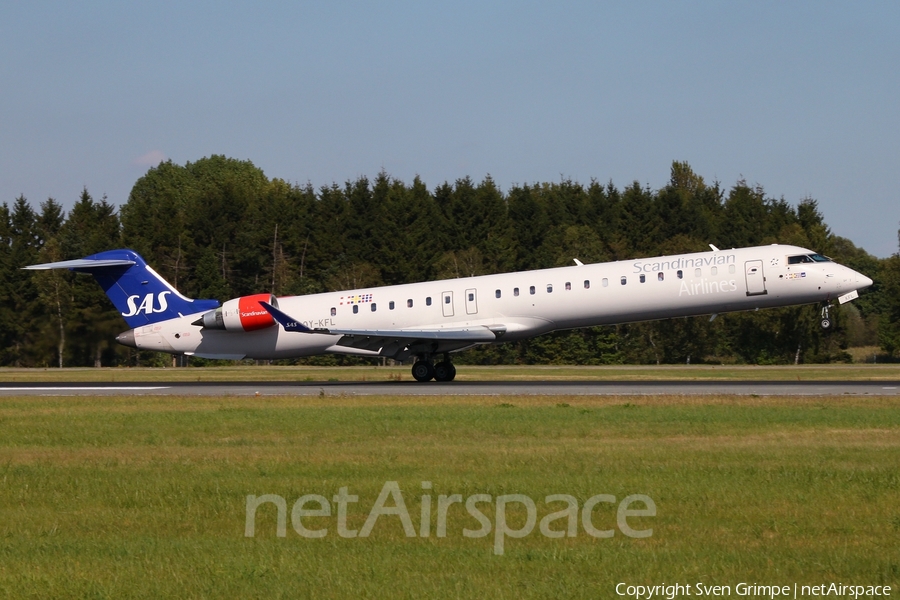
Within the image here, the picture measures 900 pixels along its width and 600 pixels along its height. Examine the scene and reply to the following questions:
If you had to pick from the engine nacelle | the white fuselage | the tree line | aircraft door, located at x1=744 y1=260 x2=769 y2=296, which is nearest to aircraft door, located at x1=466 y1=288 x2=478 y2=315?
the white fuselage

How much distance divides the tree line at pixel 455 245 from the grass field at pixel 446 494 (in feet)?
94.0

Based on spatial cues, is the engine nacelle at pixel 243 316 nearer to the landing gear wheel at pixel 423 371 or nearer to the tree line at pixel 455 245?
the landing gear wheel at pixel 423 371

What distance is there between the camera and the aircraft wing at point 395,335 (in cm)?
2955

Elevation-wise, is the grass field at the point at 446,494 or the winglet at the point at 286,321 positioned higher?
the winglet at the point at 286,321

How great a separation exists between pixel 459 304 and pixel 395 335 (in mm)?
2533

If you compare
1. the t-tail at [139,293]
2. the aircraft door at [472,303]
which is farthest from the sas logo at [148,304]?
the aircraft door at [472,303]

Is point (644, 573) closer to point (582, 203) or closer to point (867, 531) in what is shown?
point (867, 531)

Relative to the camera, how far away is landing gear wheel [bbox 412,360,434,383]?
103ft

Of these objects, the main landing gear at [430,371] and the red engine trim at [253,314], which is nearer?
the main landing gear at [430,371]

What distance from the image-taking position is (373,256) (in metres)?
69.6

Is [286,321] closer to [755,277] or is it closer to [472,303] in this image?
[472,303]

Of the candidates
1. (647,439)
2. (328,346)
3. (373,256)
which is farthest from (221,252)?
(647,439)

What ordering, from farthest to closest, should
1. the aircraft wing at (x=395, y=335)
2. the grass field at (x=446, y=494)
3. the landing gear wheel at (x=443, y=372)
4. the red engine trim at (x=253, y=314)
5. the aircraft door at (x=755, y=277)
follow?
the landing gear wheel at (x=443, y=372)
the red engine trim at (x=253, y=314)
the aircraft wing at (x=395, y=335)
the aircraft door at (x=755, y=277)
the grass field at (x=446, y=494)

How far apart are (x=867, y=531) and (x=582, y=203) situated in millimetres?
71265
